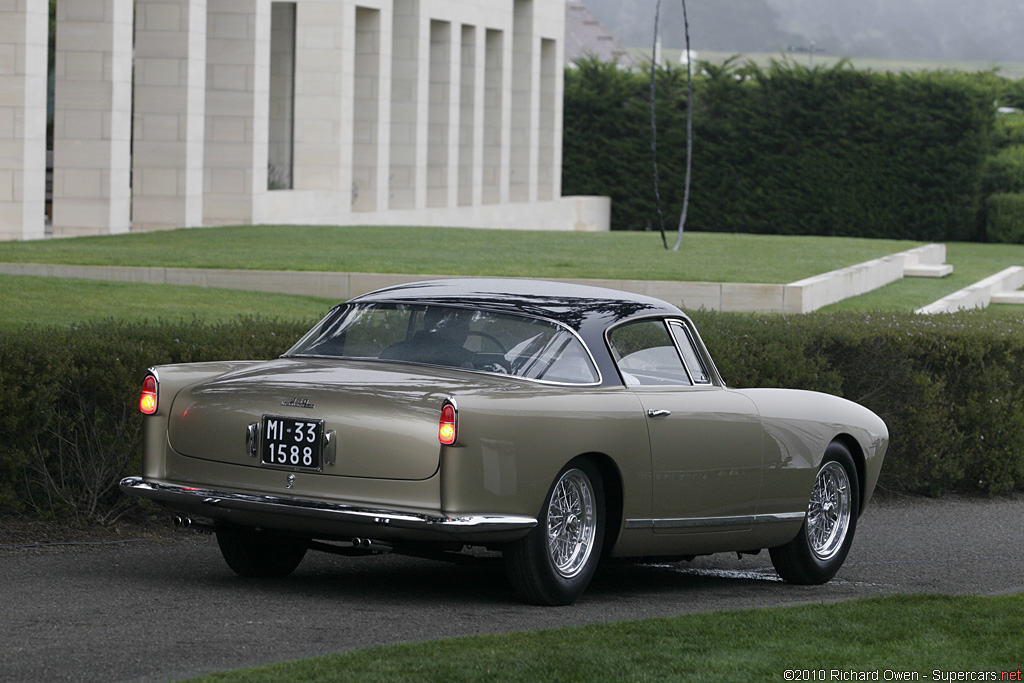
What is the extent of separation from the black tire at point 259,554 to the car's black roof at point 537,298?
47.0 inches

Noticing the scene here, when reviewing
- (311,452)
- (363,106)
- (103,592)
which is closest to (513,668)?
(311,452)

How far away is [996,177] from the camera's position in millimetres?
47812

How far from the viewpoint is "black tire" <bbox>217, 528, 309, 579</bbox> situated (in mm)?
7184

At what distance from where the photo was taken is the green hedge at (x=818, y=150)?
4744 centimetres

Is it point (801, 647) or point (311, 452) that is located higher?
point (311, 452)

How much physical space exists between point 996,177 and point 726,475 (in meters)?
43.0

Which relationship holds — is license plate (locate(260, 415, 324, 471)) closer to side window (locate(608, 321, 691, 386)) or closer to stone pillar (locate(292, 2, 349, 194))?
side window (locate(608, 321, 691, 386))

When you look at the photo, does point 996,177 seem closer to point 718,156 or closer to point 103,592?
point 718,156

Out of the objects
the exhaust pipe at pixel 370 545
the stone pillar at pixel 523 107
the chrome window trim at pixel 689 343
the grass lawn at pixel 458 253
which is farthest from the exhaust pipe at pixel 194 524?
the stone pillar at pixel 523 107

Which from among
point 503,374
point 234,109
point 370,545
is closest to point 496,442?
point 503,374

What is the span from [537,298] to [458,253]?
18286 millimetres

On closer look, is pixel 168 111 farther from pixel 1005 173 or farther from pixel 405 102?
pixel 1005 173

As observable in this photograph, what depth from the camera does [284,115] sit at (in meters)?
39.9

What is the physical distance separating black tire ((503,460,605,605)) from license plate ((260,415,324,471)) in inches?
35.4
